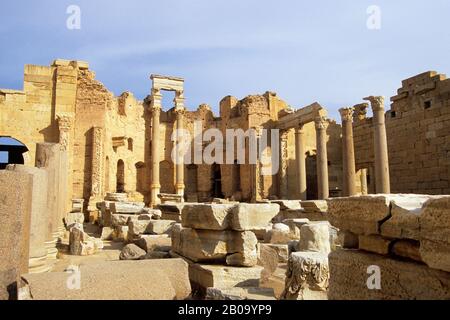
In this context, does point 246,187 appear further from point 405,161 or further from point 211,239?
point 211,239

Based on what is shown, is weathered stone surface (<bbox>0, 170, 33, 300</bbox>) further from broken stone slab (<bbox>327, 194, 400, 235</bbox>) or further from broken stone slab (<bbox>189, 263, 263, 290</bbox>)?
broken stone slab (<bbox>327, 194, 400, 235</bbox>)

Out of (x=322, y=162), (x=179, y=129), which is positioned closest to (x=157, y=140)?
(x=179, y=129)

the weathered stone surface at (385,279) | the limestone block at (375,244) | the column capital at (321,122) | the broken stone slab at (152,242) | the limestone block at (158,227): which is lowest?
the broken stone slab at (152,242)

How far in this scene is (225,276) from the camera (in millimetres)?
4633

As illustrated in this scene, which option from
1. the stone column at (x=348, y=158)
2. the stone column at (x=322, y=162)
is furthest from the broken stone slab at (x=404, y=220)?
the stone column at (x=322, y=162)

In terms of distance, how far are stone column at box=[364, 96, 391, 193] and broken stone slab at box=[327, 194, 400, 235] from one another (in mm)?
12906

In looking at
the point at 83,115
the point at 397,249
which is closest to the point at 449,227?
the point at 397,249

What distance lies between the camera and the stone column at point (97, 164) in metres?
17.0

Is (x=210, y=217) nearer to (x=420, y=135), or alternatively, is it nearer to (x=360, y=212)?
(x=360, y=212)

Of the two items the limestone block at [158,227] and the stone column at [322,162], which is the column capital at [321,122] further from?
the limestone block at [158,227]

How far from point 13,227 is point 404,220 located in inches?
145

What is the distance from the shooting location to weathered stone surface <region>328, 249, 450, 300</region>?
91.4 inches

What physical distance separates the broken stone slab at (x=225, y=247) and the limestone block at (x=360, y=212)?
73.4 inches

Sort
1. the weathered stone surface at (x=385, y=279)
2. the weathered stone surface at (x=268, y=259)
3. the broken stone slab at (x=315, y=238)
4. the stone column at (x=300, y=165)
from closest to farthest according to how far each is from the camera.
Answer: the weathered stone surface at (x=385, y=279), the weathered stone surface at (x=268, y=259), the broken stone slab at (x=315, y=238), the stone column at (x=300, y=165)
